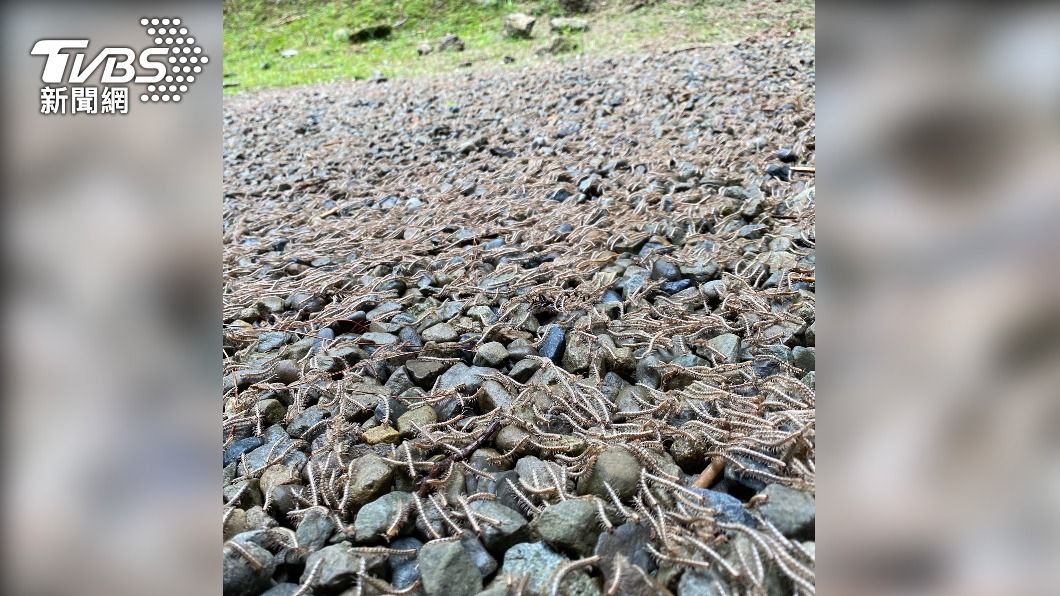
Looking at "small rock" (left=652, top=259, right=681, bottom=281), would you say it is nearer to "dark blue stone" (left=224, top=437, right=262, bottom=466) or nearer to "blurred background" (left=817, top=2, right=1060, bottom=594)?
"dark blue stone" (left=224, top=437, right=262, bottom=466)

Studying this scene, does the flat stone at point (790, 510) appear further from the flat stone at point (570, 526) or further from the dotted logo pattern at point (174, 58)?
the dotted logo pattern at point (174, 58)

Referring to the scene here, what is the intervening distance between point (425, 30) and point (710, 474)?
16.3 metres

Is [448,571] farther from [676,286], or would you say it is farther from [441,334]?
[676,286]

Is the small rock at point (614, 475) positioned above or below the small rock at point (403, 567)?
above

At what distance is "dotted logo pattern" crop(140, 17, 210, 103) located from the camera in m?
0.72

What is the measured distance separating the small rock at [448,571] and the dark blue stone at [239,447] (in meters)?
0.69

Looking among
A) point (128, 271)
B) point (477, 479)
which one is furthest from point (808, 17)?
point (128, 271)

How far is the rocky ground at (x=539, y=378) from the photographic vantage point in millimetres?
1217

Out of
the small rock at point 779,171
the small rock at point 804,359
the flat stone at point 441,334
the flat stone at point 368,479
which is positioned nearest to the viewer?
the flat stone at point 368,479

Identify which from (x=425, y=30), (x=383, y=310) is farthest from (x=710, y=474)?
(x=425, y=30)

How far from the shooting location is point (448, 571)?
1.21m

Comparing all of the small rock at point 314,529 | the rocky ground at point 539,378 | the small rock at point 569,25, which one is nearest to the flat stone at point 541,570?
the rocky ground at point 539,378

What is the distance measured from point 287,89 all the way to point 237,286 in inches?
410

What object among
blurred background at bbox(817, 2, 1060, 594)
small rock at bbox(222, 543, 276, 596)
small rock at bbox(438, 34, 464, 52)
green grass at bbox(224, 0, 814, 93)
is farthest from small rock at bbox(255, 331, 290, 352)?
small rock at bbox(438, 34, 464, 52)
